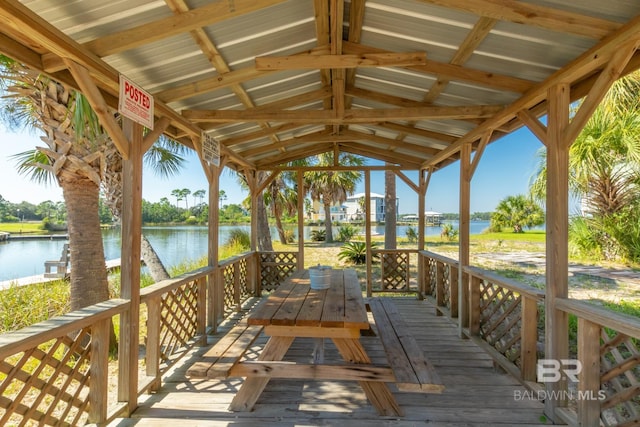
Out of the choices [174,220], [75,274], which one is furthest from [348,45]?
[174,220]

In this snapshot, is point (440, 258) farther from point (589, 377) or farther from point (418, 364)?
point (418, 364)

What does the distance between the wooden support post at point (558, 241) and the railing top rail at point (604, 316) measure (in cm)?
10

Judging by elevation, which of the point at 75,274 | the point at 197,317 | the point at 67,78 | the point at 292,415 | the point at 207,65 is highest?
the point at 207,65

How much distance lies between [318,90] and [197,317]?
120 inches

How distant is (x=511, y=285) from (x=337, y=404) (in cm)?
181

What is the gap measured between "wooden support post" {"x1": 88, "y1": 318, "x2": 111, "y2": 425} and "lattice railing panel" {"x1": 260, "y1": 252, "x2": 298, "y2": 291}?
414 centimetres

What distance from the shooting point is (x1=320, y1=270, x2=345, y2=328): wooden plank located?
2.10 m

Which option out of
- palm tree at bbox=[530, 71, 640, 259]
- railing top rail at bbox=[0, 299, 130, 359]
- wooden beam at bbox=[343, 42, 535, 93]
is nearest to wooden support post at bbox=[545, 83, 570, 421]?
wooden beam at bbox=[343, 42, 535, 93]

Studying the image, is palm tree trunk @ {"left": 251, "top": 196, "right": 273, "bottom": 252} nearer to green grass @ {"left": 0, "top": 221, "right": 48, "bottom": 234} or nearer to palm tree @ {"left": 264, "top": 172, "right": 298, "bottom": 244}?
palm tree @ {"left": 264, "top": 172, "right": 298, "bottom": 244}

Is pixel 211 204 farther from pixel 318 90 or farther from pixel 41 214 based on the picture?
pixel 41 214

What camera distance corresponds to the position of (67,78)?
6.77 ft

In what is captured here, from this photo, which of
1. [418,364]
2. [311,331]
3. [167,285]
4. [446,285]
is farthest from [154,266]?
[418,364]

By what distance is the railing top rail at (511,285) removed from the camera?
8.32 feet

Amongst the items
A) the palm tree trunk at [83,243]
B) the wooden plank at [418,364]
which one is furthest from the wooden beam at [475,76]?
the palm tree trunk at [83,243]
